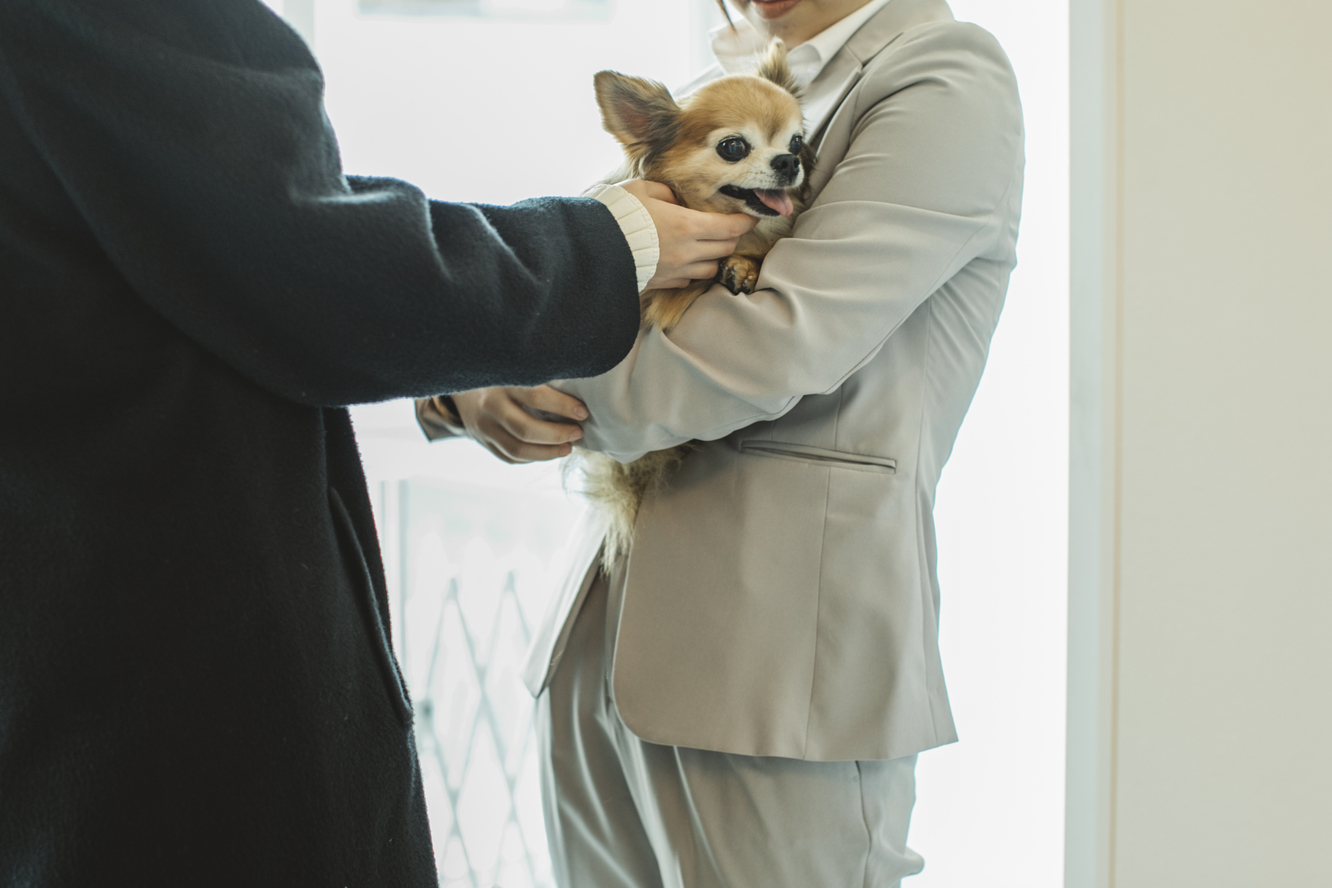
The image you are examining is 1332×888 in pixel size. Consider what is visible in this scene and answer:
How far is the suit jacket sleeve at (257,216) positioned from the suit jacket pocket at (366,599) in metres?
0.10

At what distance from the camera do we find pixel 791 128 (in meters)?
1.05

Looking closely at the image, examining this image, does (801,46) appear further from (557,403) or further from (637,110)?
(557,403)

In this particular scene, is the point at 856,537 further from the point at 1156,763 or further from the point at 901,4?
the point at 1156,763

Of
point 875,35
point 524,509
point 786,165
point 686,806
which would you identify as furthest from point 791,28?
point 524,509

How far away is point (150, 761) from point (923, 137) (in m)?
0.85

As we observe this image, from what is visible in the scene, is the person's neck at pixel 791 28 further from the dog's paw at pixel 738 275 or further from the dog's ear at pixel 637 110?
the dog's paw at pixel 738 275

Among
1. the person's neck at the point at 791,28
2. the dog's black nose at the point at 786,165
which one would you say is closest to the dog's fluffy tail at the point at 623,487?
the dog's black nose at the point at 786,165

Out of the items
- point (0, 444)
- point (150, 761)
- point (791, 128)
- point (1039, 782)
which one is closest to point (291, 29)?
point (0, 444)

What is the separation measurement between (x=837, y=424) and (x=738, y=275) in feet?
0.72

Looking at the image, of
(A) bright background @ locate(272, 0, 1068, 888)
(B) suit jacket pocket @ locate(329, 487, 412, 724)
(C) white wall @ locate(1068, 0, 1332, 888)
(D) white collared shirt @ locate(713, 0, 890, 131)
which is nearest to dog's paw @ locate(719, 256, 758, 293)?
(D) white collared shirt @ locate(713, 0, 890, 131)

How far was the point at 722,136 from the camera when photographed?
1.04 metres

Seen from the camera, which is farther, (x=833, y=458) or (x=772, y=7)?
(x=772, y=7)

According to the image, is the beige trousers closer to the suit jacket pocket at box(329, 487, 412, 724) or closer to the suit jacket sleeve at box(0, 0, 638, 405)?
the suit jacket pocket at box(329, 487, 412, 724)

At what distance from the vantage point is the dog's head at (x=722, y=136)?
1033 mm
